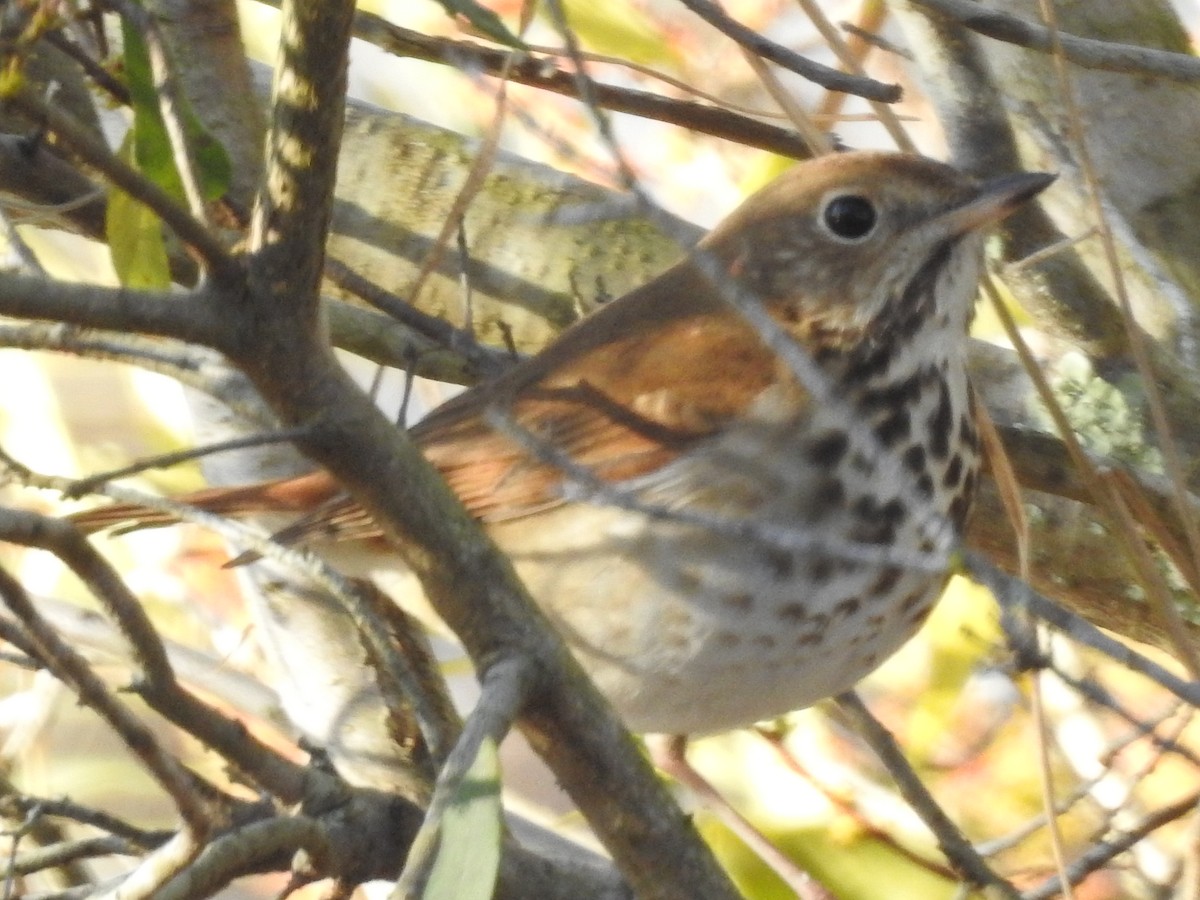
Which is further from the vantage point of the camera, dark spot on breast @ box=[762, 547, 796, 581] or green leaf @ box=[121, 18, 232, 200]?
dark spot on breast @ box=[762, 547, 796, 581]

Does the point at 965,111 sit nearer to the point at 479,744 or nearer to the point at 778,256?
the point at 778,256

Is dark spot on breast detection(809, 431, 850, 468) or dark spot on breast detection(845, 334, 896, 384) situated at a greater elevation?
dark spot on breast detection(845, 334, 896, 384)

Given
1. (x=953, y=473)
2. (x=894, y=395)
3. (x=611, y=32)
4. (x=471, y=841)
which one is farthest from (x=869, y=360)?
(x=471, y=841)

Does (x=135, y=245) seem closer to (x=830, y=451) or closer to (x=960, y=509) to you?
(x=830, y=451)

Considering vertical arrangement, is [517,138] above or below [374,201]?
above

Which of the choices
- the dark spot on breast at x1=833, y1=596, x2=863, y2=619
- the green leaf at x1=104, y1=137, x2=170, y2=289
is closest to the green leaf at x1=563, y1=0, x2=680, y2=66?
the dark spot on breast at x1=833, y1=596, x2=863, y2=619

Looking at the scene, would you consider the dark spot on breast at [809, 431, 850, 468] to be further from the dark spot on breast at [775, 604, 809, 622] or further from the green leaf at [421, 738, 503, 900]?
the green leaf at [421, 738, 503, 900]

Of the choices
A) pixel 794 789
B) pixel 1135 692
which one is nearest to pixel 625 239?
pixel 794 789

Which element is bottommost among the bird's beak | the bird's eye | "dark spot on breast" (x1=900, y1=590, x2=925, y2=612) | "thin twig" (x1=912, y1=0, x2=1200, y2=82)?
"dark spot on breast" (x1=900, y1=590, x2=925, y2=612)

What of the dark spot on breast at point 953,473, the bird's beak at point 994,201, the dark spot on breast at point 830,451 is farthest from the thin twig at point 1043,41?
the dark spot on breast at point 953,473
